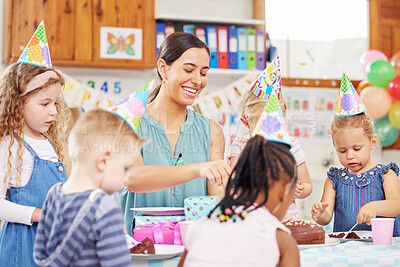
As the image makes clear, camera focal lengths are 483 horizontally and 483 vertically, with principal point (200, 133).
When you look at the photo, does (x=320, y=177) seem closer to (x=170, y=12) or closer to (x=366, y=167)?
(x=170, y=12)

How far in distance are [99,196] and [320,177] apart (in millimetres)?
3362

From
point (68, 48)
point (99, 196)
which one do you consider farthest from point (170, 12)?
point (99, 196)

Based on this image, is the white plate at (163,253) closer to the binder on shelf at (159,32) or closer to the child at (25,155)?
the child at (25,155)

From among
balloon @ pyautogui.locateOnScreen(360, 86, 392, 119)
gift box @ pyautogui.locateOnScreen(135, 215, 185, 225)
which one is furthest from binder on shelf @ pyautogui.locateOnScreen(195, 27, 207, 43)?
gift box @ pyautogui.locateOnScreen(135, 215, 185, 225)

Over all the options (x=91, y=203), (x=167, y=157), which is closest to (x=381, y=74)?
(x=167, y=157)

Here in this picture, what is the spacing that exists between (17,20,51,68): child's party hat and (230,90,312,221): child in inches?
28.3

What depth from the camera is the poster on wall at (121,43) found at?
11.5 ft

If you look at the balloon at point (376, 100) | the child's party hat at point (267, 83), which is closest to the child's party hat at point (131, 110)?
the child's party hat at point (267, 83)

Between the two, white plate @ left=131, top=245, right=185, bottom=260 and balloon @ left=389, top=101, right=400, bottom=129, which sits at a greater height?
balloon @ left=389, top=101, right=400, bottom=129

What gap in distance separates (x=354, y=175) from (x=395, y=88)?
2.04 meters

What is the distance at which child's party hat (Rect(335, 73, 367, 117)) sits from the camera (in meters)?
1.80

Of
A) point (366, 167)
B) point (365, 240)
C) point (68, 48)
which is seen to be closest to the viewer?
point (365, 240)

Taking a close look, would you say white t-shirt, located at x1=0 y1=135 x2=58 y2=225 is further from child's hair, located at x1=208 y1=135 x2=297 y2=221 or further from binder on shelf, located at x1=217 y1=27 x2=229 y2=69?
binder on shelf, located at x1=217 y1=27 x2=229 y2=69

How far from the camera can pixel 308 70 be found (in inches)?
170
